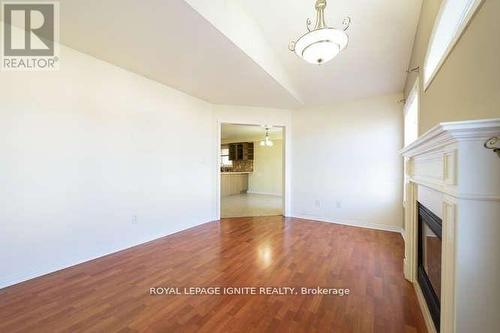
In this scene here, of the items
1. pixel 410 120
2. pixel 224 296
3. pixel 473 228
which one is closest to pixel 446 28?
pixel 473 228

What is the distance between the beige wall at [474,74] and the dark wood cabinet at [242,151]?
26.5ft

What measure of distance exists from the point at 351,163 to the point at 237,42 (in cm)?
325

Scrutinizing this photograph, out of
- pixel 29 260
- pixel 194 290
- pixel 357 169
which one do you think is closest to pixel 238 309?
pixel 194 290

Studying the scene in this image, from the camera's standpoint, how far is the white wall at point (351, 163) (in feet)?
13.1

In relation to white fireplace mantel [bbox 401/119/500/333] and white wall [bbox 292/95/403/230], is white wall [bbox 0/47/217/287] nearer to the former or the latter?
white wall [bbox 292/95/403/230]

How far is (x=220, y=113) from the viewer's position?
466cm

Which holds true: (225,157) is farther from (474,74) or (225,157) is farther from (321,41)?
(474,74)

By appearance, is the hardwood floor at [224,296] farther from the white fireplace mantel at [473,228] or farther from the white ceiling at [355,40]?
the white ceiling at [355,40]

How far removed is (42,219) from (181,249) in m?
1.57

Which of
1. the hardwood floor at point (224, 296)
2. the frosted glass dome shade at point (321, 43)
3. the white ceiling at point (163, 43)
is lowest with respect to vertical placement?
the hardwood floor at point (224, 296)

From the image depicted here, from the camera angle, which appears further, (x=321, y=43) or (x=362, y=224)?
(x=362, y=224)

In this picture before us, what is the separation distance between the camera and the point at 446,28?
64.3 inches

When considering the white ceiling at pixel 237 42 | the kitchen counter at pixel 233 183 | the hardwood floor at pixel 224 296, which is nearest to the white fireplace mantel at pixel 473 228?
the hardwood floor at pixel 224 296

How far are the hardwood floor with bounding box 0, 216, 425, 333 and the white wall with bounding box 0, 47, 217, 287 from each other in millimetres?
307
